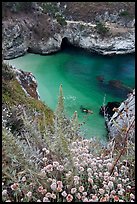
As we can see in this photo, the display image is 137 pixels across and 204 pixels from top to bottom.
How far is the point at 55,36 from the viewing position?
4559 cm

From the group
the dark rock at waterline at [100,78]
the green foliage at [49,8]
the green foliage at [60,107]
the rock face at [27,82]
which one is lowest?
the dark rock at waterline at [100,78]

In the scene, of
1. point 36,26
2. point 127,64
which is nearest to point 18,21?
point 36,26

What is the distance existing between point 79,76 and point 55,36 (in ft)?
43.5

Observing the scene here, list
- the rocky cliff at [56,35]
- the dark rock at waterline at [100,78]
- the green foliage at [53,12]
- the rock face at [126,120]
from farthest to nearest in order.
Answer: the green foliage at [53,12] < the rocky cliff at [56,35] < the dark rock at waterline at [100,78] < the rock face at [126,120]

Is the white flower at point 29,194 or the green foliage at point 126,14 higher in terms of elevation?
the green foliage at point 126,14

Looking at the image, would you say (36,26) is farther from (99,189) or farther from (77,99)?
(99,189)

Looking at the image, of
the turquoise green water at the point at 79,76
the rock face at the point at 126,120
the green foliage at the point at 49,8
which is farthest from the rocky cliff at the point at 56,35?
the rock face at the point at 126,120

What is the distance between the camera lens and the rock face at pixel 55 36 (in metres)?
42.5

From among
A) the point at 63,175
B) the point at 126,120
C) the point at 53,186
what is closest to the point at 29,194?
the point at 53,186

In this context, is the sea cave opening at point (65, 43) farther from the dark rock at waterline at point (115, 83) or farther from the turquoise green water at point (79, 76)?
the dark rock at waterline at point (115, 83)

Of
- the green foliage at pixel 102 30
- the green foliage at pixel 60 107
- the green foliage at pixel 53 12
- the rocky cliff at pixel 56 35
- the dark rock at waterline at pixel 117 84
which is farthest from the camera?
the green foliage at pixel 53 12

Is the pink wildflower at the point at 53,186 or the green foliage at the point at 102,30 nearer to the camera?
the pink wildflower at the point at 53,186

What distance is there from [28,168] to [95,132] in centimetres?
1829

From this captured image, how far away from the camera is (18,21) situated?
147ft
